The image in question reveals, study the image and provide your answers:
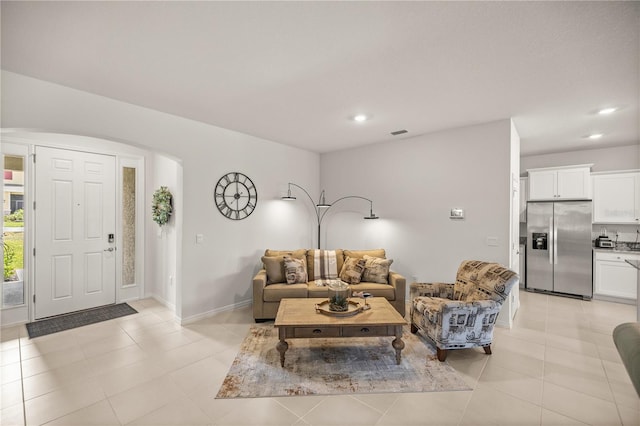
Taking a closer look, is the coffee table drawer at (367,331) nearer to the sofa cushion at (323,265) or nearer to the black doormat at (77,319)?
the sofa cushion at (323,265)

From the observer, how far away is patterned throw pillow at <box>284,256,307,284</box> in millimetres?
4023

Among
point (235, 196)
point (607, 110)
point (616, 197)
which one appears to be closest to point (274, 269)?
point (235, 196)

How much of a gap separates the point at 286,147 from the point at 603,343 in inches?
197

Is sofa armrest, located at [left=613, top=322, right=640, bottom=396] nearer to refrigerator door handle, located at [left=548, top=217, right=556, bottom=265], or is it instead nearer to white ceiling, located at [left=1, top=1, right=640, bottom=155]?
white ceiling, located at [left=1, top=1, right=640, bottom=155]

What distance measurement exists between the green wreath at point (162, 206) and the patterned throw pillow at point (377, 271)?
301 centimetres

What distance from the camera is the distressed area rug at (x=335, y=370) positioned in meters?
2.33

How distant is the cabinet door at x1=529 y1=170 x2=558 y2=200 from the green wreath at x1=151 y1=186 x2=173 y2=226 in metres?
6.34

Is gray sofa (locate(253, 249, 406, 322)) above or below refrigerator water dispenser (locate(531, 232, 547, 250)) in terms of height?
below

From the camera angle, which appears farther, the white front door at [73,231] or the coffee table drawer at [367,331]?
the white front door at [73,231]

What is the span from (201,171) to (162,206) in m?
0.86

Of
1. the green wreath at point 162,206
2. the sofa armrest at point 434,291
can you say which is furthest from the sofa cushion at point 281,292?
the green wreath at point 162,206

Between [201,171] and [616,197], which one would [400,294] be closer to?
[201,171]

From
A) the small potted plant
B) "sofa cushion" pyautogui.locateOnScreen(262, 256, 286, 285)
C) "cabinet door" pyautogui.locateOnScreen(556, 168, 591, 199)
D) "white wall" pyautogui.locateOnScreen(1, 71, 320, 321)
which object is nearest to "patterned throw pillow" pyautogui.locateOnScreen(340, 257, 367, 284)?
"sofa cushion" pyautogui.locateOnScreen(262, 256, 286, 285)

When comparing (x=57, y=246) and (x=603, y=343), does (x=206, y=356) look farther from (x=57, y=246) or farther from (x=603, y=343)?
(x=603, y=343)
